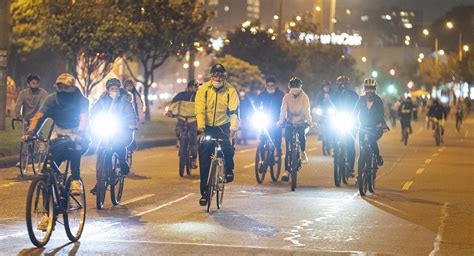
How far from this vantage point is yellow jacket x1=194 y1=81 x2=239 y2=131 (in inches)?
573

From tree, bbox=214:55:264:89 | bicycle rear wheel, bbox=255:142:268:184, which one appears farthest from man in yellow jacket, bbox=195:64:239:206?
tree, bbox=214:55:264:89

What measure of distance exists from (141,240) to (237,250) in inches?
47.7

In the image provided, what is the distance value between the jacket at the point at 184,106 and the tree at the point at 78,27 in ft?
49.5

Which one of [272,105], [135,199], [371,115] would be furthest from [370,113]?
[135,199]

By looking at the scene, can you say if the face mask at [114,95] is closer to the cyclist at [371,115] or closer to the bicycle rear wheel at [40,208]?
the cyclist at [371,115]

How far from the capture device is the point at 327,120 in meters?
27.2

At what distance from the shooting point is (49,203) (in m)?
11.0

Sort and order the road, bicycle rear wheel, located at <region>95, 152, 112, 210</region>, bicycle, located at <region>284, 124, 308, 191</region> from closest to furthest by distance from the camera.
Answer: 1. the road
2. bicycle rear wheel, located at <region>95, 152, 112, 210</region>
3. bicycle, located at <region>284, 124, 308, 191</region>

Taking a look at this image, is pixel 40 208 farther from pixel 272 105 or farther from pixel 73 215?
pixel 272 105

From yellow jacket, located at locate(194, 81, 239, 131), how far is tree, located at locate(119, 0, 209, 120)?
2399 centimetres

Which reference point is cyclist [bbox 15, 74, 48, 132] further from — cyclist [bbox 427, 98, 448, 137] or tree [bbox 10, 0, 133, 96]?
cyclist [bbox 427, 98, 448, 137]

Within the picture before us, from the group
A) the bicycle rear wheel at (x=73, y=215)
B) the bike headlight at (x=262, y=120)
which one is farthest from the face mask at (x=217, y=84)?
the bike headlight at (x=262, y=120)

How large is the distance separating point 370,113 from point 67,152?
7.46 m

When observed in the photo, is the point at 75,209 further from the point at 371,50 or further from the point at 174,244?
the point at 371,50
